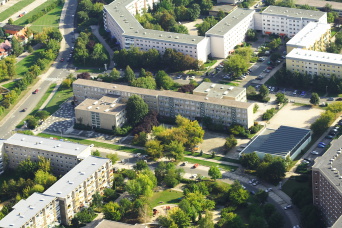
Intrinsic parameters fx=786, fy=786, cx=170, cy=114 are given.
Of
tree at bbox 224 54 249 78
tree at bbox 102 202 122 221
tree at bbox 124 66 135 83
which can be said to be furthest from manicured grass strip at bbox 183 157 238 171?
tree at bbox 224 54 249 78

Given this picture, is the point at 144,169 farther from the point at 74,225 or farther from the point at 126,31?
the point at 126,31

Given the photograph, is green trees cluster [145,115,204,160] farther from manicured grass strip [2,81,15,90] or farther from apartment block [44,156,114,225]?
manicured grass strip [2,81,15,90]

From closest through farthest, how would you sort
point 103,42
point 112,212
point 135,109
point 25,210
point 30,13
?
point 25,210 → point 112,212 → point 135,109 → point 103,42 → point 30,13

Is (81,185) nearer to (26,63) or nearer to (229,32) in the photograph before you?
(26,63)

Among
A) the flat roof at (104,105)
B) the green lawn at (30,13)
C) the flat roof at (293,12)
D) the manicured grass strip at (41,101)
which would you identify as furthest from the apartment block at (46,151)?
the flat roof at (293,12)

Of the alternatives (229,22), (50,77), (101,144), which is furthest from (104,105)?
(229,22)

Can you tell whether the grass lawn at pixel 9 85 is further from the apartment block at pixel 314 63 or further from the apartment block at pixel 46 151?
the apartment block at pixel 314 63

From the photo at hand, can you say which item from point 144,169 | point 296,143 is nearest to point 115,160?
point 144,169

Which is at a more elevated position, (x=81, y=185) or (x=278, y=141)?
(x=81, y=185)
